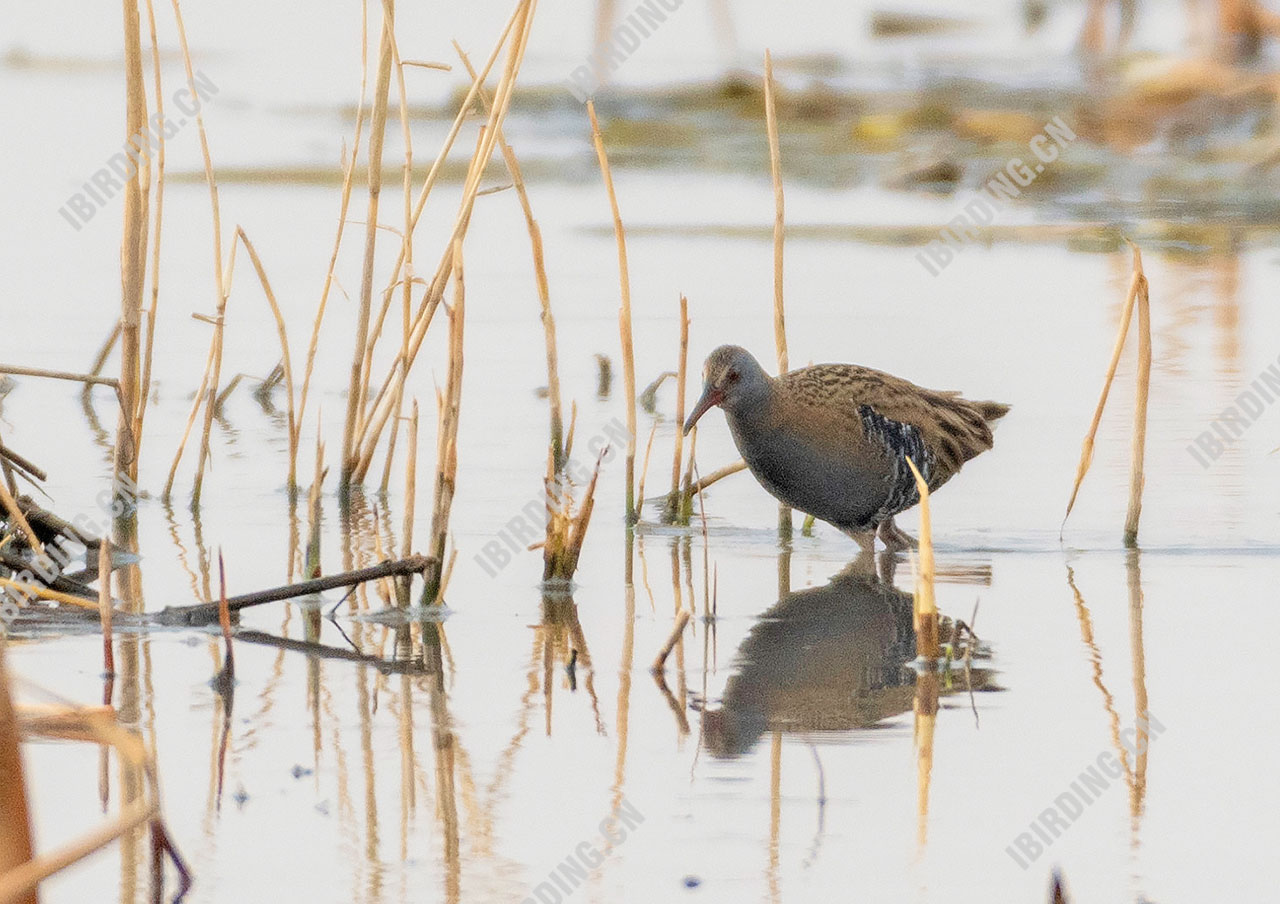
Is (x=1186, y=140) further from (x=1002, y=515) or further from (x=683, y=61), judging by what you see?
(x=1002, y=515)

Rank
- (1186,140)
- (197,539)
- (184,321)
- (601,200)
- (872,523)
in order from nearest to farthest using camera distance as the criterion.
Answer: (197,539) → (872,523) → (184,321) → (601,200) → (1186,140)

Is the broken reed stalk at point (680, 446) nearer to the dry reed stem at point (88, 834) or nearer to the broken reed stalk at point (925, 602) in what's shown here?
the broken reed stalk at point (925, 602)

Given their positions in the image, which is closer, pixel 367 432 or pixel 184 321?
pixel 367 432

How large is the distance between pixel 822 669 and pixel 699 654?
32 cm

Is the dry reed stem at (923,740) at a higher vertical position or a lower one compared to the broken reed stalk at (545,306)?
lower

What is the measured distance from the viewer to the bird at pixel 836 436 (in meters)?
6.76

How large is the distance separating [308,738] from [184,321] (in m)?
6.45

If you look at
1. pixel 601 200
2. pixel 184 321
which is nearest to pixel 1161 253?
pixel 601 200

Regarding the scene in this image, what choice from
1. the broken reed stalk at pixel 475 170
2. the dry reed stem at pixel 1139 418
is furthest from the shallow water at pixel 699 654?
the broken reed stalk at pixel 475 170

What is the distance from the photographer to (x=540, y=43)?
2645 centimetres

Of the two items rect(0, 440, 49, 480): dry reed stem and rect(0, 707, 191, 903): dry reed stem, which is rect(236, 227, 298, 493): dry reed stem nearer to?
rect(0, 440, 49, 480): dry reed stem

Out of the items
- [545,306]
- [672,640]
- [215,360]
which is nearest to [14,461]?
[215,360]

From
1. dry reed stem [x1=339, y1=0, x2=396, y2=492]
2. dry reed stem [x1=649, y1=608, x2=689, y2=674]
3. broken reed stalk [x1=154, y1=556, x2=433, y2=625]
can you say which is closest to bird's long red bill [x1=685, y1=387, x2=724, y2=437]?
dry reed stem [x1=339, y1=0, x2=396, y2=492]

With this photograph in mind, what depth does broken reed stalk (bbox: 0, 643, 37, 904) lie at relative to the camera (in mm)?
2279
